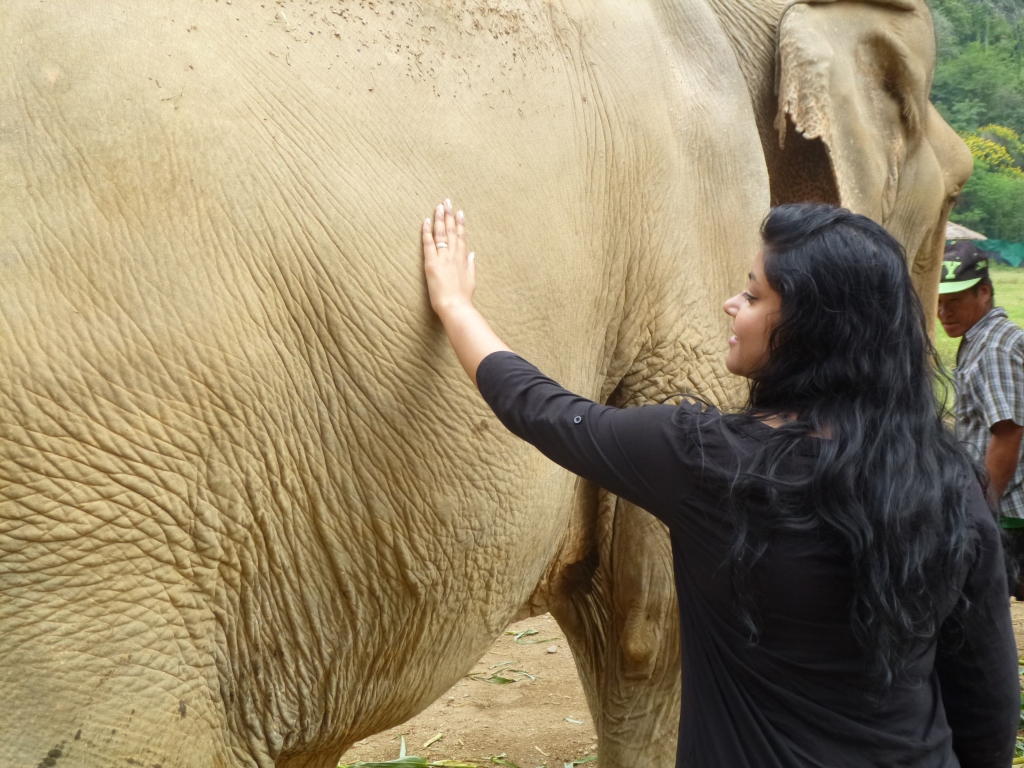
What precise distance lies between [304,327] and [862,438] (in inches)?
31.0

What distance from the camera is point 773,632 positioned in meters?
1.40

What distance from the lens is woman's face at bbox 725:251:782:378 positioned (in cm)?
143

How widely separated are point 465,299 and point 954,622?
84 centimetres

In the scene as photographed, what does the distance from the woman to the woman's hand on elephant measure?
230 mm

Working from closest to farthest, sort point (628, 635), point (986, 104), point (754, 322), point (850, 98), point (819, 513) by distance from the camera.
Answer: point (819, 513) < point (754, 322) < point (628, 635) < point (850, 98) < point (986, 104)

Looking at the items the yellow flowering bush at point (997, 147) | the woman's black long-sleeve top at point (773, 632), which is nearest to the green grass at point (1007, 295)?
the yellow flowering bush at point (997, 147)

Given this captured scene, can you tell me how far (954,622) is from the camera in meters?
1.50

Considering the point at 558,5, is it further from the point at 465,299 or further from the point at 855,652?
the point at 855,652

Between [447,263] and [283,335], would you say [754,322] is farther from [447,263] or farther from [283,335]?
[283,335]

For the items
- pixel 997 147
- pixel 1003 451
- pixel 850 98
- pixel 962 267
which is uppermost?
pixel 850 98

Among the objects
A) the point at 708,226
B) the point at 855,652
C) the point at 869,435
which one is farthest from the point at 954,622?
the point at 708,226

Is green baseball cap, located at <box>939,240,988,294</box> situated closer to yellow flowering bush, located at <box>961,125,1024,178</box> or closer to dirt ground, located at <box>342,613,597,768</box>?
dirt ground, located at <box>342,613,597,768</box>

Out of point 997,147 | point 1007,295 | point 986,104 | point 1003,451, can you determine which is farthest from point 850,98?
point 986,104

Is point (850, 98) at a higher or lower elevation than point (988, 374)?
higher
